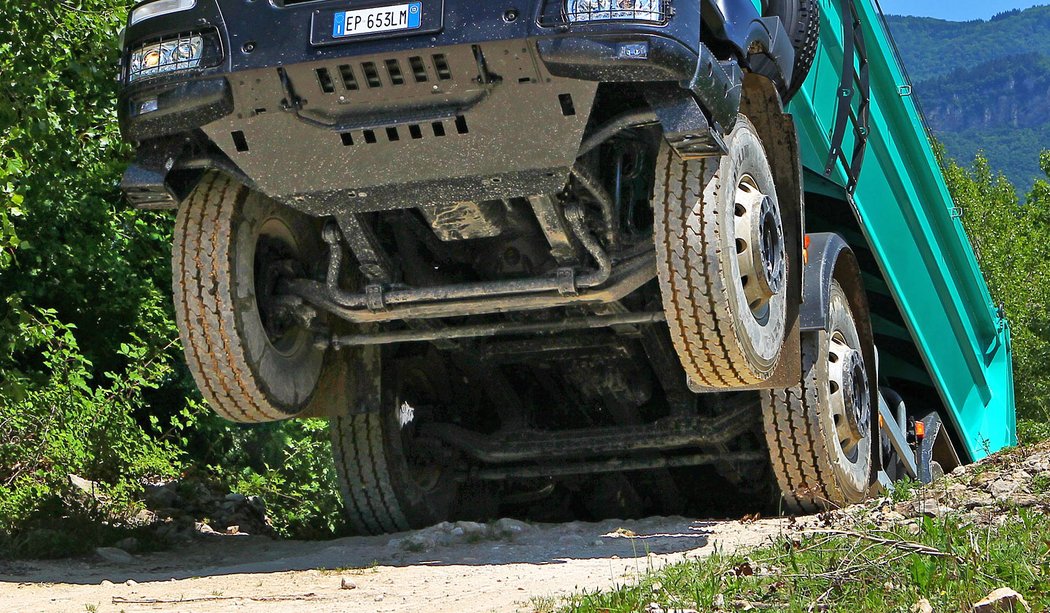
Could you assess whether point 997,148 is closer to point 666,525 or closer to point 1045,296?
point 1045,296

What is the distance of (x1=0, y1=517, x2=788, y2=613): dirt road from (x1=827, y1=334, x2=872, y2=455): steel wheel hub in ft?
2.17

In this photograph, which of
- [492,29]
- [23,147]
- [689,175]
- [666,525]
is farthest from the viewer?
[23,147]

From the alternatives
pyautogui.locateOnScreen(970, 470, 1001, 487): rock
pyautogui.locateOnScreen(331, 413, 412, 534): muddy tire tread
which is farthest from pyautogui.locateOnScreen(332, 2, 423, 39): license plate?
pyautogui.locateOnScreen(970, 470, 1001, 487): rock

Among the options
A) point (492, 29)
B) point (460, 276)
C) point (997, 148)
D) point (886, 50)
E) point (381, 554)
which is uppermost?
point (997, 148)

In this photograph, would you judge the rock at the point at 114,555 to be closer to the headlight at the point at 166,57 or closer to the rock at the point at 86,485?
the rock at the point at 86,485

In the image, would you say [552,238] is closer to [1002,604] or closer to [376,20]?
[376,20]

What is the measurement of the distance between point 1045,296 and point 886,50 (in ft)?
37.1

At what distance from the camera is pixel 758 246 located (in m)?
5.36

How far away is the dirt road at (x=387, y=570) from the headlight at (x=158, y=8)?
6.50ft

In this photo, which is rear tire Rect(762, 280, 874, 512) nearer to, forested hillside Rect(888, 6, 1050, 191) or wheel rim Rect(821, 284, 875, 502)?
wheel rim Rect(821, 284, 875, 502)

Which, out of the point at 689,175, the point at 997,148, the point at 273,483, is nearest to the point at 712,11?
the point at 689,175

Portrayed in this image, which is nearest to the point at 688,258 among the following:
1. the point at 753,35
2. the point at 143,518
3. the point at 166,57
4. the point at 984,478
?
the point at 753,35

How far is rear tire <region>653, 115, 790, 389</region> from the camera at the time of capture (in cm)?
504

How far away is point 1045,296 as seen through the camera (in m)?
17.5
